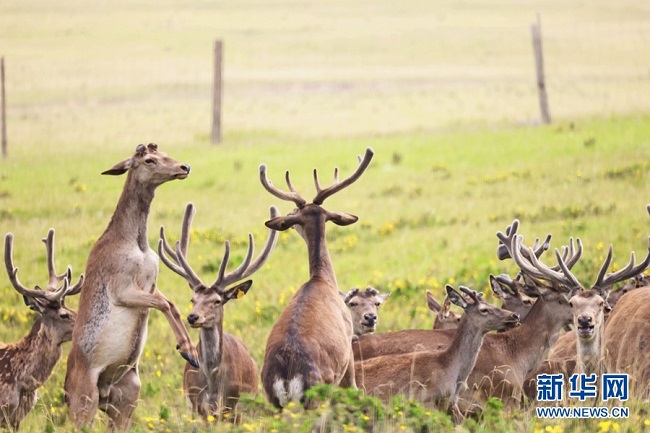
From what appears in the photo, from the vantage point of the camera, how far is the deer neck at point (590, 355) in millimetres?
9445

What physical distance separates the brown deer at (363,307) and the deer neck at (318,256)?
140 centimetres

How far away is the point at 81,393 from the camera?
8.76 m

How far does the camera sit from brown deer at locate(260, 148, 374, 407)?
27.8 ft

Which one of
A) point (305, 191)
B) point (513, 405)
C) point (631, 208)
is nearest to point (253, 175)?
point (305, 191)

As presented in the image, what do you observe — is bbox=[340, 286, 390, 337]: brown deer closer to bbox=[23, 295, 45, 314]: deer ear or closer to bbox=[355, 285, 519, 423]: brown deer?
bbox=[355, 285, 519, 423]: brown deer

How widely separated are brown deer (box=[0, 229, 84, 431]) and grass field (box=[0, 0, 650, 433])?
0.28m

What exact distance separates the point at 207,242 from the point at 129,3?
253ft

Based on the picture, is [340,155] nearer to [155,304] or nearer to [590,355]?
[590,355]

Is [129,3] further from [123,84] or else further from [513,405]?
[513,405]

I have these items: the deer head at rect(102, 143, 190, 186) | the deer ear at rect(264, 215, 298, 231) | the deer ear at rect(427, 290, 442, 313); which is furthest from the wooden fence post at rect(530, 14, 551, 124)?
the deer head at rect(102, 143, 190, 186)

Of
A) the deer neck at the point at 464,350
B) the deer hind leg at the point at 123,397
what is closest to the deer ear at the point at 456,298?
the deer neck at the point at 464,350

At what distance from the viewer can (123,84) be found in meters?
55.0

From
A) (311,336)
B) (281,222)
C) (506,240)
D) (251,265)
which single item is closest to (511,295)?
(506,240)

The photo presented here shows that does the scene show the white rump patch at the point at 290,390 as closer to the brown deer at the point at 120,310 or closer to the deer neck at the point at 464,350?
the brown deer at the point at 120,310
